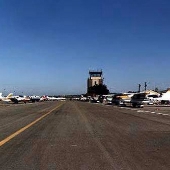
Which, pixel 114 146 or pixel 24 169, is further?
pixel 114 146

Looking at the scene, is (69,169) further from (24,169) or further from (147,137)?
(147,137)

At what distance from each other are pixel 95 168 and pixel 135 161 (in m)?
1.32

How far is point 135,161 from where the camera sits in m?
9.77

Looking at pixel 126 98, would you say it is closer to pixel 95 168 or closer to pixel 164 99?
pixel 164 99

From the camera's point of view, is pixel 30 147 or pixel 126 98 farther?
pixel 126 98

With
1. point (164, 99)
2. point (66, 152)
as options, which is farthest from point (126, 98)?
point (66, 152)

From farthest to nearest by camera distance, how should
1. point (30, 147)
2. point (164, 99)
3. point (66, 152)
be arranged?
point (164, 99)
point (30, 147)
point (66, 152)

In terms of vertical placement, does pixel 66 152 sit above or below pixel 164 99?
below

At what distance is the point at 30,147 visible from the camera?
12.2 meters

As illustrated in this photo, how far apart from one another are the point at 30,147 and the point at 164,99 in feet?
202

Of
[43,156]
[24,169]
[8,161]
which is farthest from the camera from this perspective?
[43,156]

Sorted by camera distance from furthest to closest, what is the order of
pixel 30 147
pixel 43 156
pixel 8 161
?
pixel 30 147 < pixel 43 156 < pixel 8 161

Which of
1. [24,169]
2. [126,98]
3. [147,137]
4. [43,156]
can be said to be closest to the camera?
[24,169]

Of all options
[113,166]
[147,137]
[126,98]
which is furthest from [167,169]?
[126,98]
